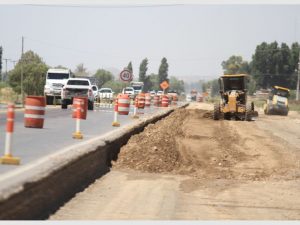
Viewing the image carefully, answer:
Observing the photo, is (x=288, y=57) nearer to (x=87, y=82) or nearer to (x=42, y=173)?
(x=87, y=82)

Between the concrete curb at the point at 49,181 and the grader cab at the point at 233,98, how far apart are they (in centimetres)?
2429

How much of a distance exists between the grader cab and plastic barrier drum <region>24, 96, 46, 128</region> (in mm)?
20412

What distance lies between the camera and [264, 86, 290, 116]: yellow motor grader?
5534 cm

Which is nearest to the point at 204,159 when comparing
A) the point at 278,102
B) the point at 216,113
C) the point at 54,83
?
the point at 216,113

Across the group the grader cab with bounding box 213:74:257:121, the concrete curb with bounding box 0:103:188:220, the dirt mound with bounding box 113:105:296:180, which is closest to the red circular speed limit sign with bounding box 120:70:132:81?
the grader cab with bounding box 213:74:257:121

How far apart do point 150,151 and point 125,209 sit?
6.29 meters

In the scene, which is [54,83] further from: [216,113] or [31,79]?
[31,79]

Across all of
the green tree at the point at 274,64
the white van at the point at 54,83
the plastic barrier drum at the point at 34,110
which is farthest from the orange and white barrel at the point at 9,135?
the green tree at the point at 274,64

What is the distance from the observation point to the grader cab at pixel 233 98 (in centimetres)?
3716

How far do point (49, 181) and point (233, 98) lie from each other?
1146 inches

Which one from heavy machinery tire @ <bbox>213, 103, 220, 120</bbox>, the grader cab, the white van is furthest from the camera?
the white van

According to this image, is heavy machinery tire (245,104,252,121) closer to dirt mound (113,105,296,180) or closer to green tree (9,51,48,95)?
dirt mound (113,105,296,180)

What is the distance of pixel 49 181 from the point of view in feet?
28.0

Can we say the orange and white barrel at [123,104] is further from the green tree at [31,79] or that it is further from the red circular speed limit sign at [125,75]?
the green tree at [31,79]
